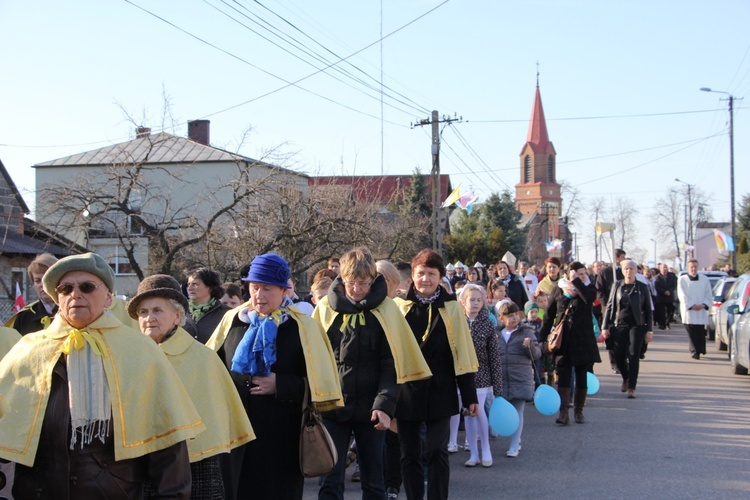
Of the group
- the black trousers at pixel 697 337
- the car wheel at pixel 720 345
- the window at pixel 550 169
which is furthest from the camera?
the window at pixel 550 169

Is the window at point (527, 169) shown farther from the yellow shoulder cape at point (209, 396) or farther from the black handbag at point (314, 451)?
the yellow shoulder cape at point (209, 396)

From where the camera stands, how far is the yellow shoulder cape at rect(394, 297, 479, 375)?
609cm

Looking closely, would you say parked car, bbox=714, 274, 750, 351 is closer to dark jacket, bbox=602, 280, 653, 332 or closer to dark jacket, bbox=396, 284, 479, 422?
dark jacket, bbox=602, 280, 653, 332

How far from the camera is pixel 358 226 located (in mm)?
21062

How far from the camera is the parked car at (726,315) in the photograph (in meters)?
17.1

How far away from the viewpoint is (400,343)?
5.64 metres

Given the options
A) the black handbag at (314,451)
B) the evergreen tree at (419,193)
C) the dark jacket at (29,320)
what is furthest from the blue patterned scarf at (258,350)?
the evergreen tree at (419,193)

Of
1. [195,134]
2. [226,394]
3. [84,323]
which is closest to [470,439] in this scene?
[226,394]

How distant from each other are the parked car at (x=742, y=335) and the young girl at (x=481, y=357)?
25.3 feet

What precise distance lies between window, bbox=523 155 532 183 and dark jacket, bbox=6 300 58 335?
372 feet

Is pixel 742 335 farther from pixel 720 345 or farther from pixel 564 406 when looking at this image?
pixel 720 345

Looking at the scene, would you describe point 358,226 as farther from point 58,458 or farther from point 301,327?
point 58,458

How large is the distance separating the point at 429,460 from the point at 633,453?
12.4 ft

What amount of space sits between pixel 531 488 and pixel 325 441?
3.51 metres
